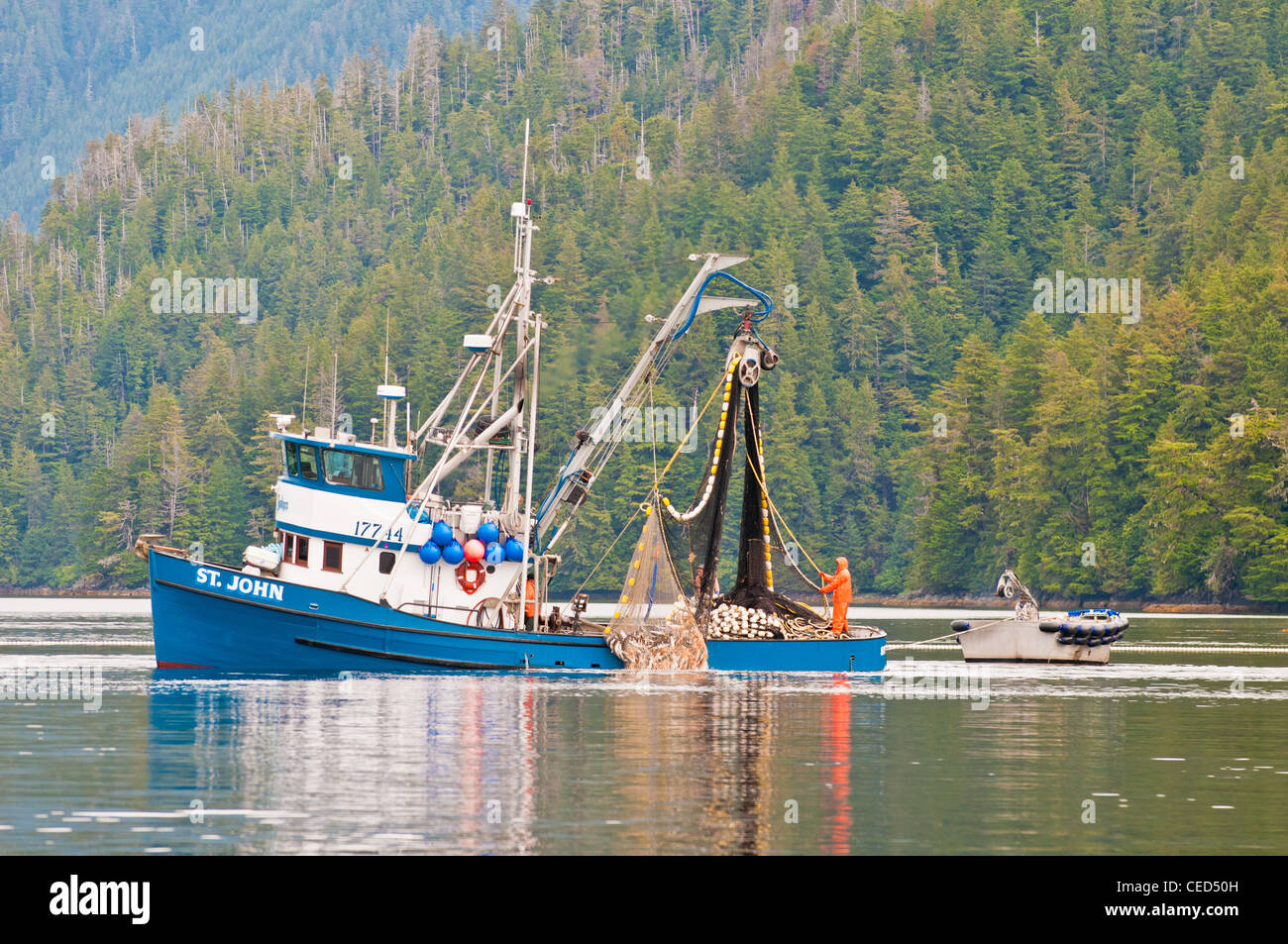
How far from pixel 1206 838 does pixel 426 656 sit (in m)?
25.8

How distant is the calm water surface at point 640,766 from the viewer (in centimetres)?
2288

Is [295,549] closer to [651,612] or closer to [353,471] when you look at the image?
[353,471]

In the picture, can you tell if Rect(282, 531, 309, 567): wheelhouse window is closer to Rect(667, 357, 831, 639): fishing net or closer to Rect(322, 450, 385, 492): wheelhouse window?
Rect(322, 450, 385, 492): wheelhouse window

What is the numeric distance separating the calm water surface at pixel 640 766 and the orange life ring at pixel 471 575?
2429 mm

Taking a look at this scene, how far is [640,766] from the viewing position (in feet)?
96.0

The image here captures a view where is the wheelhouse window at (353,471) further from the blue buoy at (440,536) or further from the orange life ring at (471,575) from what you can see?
the orange life ring at (471,575)

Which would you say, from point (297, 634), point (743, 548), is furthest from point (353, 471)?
point (743, 548)

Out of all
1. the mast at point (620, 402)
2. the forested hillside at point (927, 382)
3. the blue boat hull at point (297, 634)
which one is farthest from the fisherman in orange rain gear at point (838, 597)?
the forested hillside at point (927, 382)

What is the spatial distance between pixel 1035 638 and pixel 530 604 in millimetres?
17402

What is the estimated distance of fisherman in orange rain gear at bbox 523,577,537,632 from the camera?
48438mm
